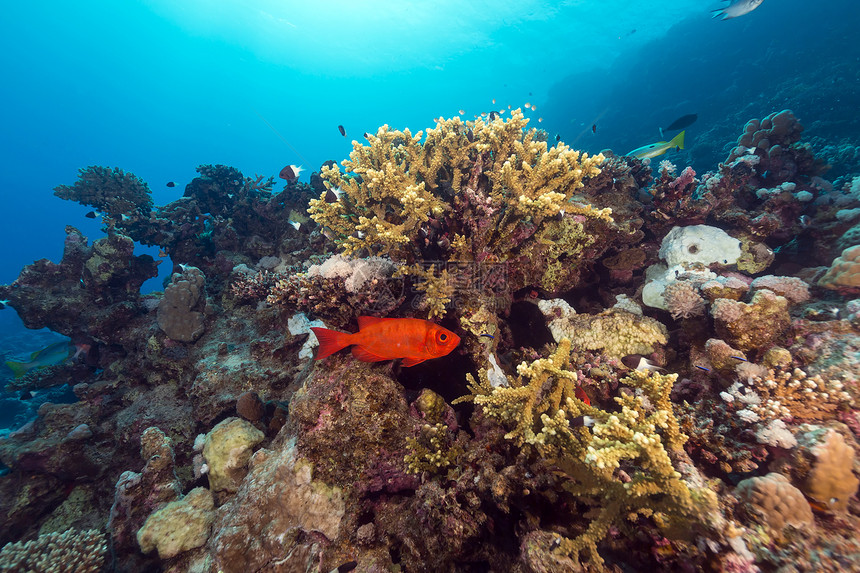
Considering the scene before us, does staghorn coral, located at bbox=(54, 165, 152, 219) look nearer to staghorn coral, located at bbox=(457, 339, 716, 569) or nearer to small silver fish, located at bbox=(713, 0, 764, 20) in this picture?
staghorn coral, located at bbox=(457, 339, 716, 569)

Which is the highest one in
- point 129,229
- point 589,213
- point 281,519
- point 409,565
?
point 129,229

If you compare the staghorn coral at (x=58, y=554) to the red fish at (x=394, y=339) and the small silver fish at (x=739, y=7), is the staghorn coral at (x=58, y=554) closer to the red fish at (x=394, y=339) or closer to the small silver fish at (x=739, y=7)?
the red fish at (x=394, y=339)

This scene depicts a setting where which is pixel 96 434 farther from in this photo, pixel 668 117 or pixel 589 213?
pixel 668 117

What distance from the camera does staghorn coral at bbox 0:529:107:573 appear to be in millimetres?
3476

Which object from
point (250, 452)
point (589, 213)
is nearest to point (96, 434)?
point (250, 452)

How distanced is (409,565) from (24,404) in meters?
20.8

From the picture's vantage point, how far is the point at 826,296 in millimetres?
3535

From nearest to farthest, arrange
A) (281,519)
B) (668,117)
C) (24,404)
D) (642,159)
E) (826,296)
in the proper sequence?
(281,519) → (826,296) → (642,159) → (24,404) → (668,117)

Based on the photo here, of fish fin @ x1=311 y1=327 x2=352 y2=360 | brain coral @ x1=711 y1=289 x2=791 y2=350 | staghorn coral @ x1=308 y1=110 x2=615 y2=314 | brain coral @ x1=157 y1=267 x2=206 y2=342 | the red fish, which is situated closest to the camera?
the red fish

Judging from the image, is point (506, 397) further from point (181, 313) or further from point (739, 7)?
point (739, 7)

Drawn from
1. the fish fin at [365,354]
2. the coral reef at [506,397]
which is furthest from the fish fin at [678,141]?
the fish fin at [365,354]

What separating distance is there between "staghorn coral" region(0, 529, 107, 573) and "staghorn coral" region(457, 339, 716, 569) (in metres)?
4.97

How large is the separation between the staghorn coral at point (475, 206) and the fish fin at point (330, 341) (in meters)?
1.03

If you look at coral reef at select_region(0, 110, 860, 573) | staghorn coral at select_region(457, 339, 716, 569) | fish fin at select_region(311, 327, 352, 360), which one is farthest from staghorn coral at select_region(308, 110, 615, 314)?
staghorn coral at select_region(457, 339, 716, 569)
